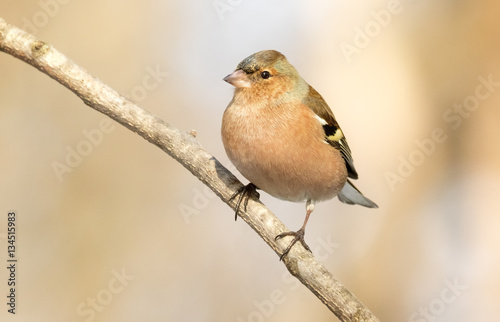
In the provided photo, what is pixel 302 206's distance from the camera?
6.62 metres

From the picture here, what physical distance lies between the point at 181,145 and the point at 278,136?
0.83 metres

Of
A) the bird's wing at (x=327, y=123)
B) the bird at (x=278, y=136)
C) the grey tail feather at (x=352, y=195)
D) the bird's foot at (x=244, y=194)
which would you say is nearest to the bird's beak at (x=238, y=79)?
the bird at (x=278, y=136)

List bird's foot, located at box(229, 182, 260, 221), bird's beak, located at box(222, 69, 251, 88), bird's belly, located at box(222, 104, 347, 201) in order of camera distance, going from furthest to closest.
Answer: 1. bird's beak, located at box(222, 69, 251, 88)
2. bird's belly, located at box(222, 104, 347, 201)
3. bird's foot, located at box(229, 182, 260, 221)

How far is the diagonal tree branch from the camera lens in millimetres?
3316

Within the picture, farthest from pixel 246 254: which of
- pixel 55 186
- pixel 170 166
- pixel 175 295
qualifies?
pixel 55 186

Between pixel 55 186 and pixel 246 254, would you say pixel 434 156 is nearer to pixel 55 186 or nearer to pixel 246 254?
pixel 246 254

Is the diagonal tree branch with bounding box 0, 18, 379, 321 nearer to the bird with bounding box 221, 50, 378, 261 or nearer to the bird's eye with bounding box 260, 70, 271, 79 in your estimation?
the bird with bounding box 221, 50, 378, 261

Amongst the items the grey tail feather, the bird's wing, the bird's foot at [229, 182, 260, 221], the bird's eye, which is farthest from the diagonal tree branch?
the grey tail feather

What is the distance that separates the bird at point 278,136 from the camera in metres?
4.17

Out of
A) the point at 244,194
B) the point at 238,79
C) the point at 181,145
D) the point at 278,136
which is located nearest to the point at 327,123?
the point at 278,136

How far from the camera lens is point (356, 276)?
6281mm

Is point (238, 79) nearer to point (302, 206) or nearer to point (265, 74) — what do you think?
point (265, 74)

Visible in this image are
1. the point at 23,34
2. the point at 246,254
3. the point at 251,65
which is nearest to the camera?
the point at 23,34

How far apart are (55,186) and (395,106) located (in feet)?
14.5
